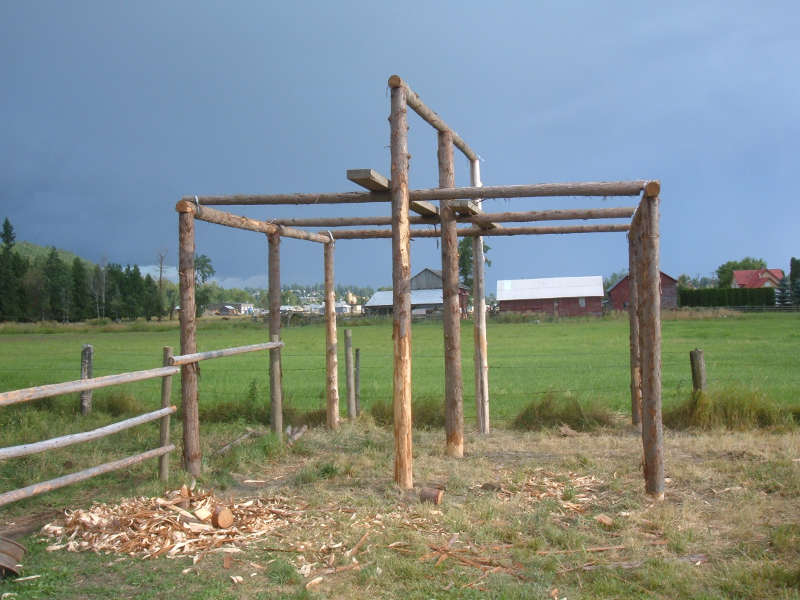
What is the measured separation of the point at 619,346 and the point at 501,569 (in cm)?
2264

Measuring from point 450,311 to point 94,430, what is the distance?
4.00 m

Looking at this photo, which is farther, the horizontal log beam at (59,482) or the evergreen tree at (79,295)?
the evergreen tree at (79,295)

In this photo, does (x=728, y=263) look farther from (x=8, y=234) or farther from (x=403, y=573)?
(x=403, y=573)

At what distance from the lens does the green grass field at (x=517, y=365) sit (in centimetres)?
1416

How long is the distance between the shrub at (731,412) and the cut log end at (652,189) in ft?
15.0

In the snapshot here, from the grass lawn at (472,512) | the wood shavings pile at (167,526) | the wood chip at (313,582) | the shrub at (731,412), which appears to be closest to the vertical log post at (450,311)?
the grass lawn at (472,512)

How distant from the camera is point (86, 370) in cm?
1122

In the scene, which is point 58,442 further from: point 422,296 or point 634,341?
point 422,296

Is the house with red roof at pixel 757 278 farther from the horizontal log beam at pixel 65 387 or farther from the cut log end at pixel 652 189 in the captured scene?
the horizontal log beam at pixel 65 387

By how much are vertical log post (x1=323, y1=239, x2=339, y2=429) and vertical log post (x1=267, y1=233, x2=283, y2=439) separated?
84cm

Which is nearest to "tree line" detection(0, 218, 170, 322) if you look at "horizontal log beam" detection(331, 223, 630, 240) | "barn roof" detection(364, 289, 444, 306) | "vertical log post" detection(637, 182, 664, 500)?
"barn roof" detection(364, 289, 444, 306)

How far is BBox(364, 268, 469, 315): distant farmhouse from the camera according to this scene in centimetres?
6346

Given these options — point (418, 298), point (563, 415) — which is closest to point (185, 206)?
point (563, 415)

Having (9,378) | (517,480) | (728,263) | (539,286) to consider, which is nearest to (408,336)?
(517,480)
